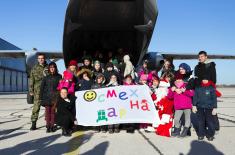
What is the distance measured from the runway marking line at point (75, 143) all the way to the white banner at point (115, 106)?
28 centimetres

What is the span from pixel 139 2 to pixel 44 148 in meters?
4.57

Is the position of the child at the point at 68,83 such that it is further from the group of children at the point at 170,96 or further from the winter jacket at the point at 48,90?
the winter jacket at the point at 48,90

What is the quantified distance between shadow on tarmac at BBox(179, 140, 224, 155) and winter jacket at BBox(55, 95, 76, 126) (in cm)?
260

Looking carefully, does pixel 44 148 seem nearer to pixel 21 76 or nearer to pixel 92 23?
pixel 92 23

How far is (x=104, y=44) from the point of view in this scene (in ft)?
35.9

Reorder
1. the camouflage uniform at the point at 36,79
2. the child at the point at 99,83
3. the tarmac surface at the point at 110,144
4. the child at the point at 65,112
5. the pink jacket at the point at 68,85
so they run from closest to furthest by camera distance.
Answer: the tarmac surface at the point at 110,144 < the child at the point at 65,112 < the pink jacket at the point at 68,85 < the child at the point at 99,83 < the camouflage uniform at the point at 36,79

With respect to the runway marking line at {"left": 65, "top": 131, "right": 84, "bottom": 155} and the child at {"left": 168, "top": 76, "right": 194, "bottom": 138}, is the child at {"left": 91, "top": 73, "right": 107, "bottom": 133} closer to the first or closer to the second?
the runway marking line at {"left": 65, "top": 131, "right": 84, "bottom": 155}

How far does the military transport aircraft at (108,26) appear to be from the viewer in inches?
340

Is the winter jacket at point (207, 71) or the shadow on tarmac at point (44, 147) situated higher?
the winter jacket at point (207, 71)

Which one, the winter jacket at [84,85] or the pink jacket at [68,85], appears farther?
the winter jacket at [84,85]

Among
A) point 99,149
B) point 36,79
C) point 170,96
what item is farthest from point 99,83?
point 99,149

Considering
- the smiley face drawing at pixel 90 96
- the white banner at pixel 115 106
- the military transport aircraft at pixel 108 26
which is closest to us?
the white banner at pixel 115 106

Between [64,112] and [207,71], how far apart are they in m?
3.01

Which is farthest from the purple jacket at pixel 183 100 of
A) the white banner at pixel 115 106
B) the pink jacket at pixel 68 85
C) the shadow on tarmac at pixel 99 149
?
the pink jacket at pixel 68 85
